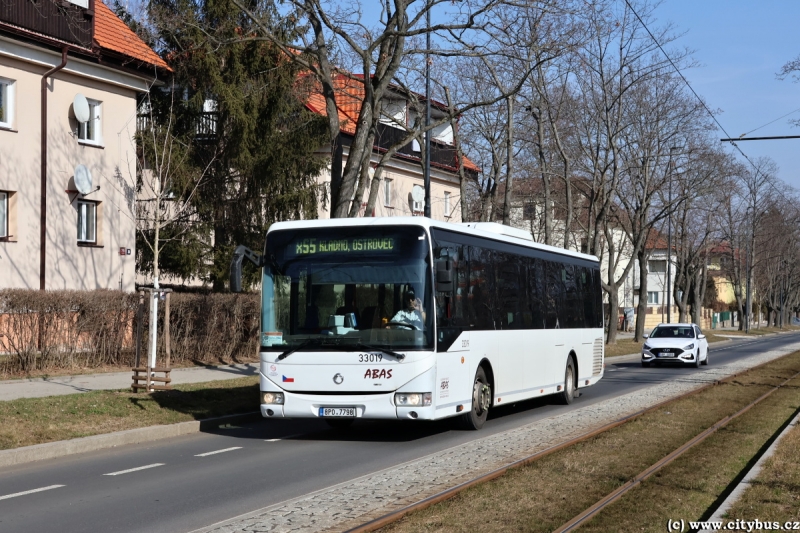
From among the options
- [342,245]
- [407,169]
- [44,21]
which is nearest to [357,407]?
[342,245]

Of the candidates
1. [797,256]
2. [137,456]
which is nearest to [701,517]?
[137,456]

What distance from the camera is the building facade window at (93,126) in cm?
2868

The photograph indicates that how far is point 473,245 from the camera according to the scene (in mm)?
14984

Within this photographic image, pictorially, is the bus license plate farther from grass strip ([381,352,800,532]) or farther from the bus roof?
grass strip ([381,352,800,532])

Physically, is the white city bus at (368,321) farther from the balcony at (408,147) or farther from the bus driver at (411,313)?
the balcony at (408,147)

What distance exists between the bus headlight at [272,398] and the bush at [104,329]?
7525 millimetres

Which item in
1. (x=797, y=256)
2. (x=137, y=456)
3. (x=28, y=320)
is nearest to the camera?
(x=137, y=456)

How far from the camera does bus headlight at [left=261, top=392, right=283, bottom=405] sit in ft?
43.0

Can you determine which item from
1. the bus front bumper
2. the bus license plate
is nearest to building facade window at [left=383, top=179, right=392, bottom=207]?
the bus front bumper

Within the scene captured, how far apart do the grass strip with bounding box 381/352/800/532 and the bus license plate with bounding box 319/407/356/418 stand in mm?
2722

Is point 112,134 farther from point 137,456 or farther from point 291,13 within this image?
point 137,456

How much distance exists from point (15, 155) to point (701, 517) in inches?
883

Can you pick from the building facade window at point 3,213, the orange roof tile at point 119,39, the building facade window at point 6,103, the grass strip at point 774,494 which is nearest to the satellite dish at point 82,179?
the building facade window at point 3,213

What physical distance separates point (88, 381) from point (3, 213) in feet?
29.9
